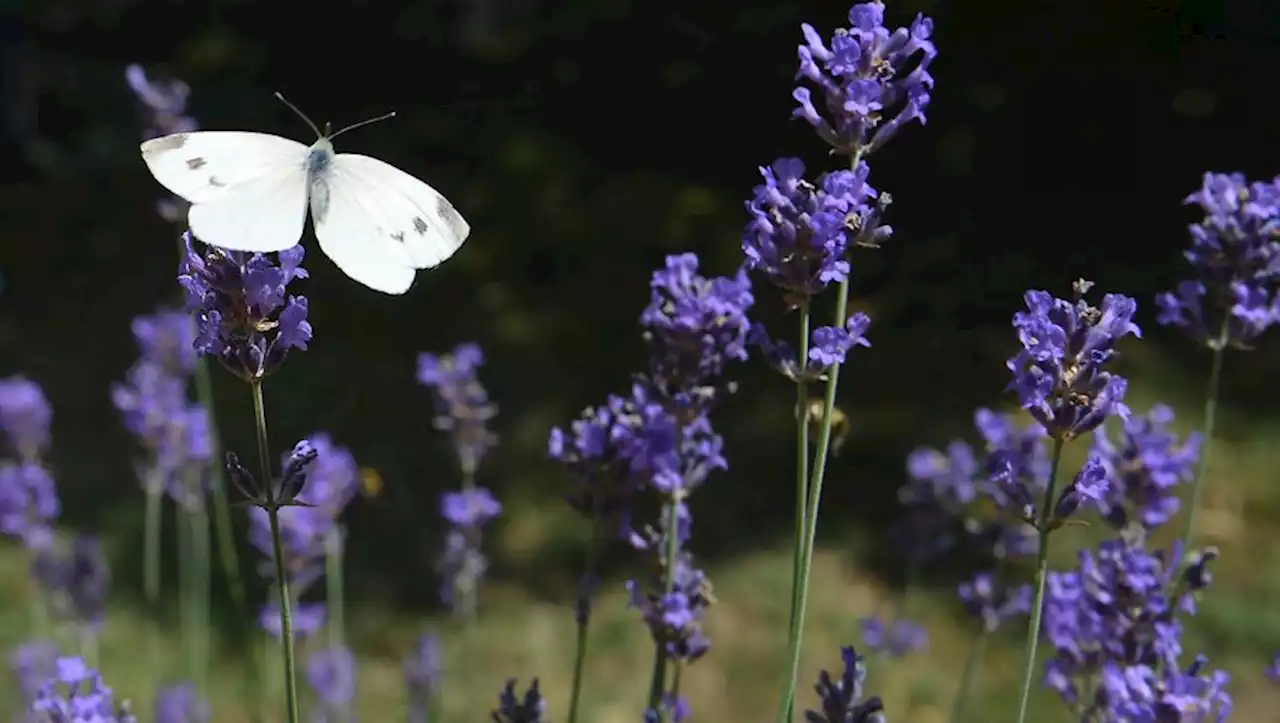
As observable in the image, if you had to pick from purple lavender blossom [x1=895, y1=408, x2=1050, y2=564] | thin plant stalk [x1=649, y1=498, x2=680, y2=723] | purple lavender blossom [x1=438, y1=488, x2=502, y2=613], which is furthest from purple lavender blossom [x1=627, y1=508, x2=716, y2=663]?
purple lavender blossom [x1=438, y1=488, x2=502, y2=613]

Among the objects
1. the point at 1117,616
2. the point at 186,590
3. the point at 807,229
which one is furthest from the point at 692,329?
the point at 186,590

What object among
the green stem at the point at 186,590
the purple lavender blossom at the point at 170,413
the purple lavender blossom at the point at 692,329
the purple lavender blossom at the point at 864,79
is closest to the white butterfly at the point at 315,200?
the purple lavender blossom at the point at 692,329

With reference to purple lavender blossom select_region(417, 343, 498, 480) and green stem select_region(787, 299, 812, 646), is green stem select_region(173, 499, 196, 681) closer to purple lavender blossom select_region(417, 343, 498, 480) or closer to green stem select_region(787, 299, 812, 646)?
purple lavender blossom select_region(417, 343, 498, 480)

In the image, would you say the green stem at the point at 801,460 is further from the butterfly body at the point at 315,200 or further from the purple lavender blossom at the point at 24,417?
the purple lavender blossom at the point at 24,417

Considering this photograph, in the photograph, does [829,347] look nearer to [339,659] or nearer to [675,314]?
[675,314]

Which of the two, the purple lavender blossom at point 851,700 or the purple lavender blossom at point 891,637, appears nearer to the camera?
the purple lavender blossom at point 851,700

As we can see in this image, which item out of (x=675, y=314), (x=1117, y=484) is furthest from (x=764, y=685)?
(x=675, y=314)
